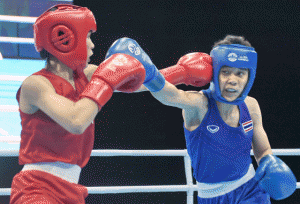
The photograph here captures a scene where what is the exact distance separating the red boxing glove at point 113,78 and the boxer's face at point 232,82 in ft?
1.94

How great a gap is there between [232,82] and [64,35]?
851 millimetres

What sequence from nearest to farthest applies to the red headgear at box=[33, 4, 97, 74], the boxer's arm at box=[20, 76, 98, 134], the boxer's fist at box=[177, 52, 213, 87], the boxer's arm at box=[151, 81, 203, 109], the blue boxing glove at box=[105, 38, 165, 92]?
the boxer's arm at box=[20, 76, 98, 134] → the red headgear at box=[33, 4, 97, 74] → the blue boxing glove at box=[105, 38, 165, 92] → the boxer's arm at box=[151, 81, 203, 109] → the boxer's fist at box=[177, 52, 213, 87]

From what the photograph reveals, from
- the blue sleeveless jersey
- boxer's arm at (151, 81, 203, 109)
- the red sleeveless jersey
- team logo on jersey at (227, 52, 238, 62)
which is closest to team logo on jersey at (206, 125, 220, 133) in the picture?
the blue sleeveless jersey

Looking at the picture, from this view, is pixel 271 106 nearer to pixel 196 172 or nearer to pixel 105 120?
pixel 105 120

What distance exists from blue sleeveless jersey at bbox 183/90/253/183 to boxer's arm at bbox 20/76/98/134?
76 cm

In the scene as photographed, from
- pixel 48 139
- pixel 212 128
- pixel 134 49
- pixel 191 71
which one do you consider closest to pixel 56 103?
pixel 48 139

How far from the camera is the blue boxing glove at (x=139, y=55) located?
1304mm

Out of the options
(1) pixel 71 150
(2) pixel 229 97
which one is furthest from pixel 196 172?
(1) pixel 71 150

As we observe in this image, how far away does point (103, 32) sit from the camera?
3.13 metres

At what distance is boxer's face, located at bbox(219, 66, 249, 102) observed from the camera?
1.66m

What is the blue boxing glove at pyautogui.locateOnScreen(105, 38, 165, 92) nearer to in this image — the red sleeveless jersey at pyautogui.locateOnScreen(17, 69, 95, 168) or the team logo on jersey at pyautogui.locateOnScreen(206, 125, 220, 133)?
the red sleeveless jersey at pyautogui.locateOnScreen(17, 69, 95, 168)

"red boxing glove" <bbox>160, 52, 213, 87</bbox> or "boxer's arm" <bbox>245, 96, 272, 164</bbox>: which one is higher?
"red boxing glove" <bbox>160, 52, 213, 87</bbox>

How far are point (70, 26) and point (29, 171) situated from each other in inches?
20.7

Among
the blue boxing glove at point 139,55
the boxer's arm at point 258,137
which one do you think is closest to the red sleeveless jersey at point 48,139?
the blue boxing glove at point 139,55
